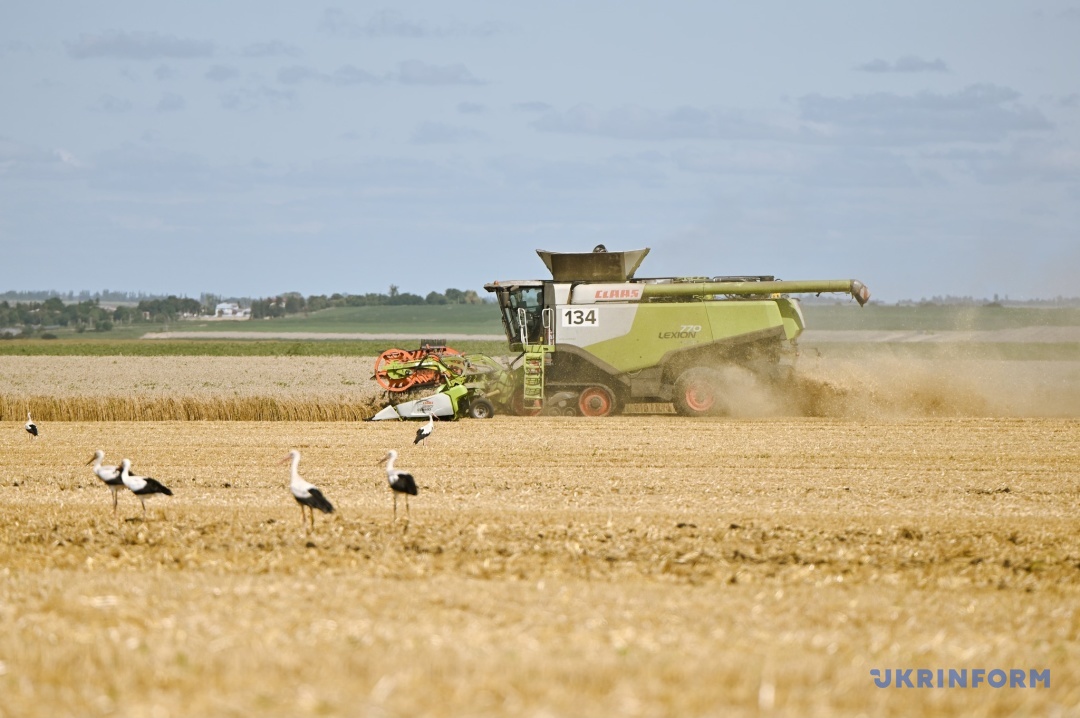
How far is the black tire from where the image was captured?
24.6 metres

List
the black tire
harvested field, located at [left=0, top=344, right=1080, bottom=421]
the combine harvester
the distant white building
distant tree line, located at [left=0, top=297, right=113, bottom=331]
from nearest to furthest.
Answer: the black tire → the combine harvester → harvested field, located at [left=0, top=344, right=1080, bottom=421] → distant tree line, located at [left=0, top=297, right=113, bottom=331] → the distant white building

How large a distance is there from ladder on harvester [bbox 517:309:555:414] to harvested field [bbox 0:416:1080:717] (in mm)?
6160

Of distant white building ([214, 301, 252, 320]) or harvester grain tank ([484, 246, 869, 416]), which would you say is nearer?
harvester grain tank ([484, 246, 869, 416])

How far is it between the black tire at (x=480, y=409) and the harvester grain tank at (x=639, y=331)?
0.88m

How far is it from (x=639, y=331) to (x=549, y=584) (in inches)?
648

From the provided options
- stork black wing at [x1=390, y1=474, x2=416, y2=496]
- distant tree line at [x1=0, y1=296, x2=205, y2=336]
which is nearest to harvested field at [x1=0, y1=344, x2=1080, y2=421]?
stork black wing at [x1=390, y1=474, x2=416, y2=496]

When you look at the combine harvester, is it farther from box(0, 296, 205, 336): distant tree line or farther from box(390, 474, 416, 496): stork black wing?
box(0, 296, 205, 336): distant tree line

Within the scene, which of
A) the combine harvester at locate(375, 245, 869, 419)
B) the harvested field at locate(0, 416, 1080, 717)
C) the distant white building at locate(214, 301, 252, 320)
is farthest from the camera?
the distant white building at locate(214, 301, 252, 320)

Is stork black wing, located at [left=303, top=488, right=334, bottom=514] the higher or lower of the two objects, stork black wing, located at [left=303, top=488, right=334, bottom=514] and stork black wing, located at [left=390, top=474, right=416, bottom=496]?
the lower

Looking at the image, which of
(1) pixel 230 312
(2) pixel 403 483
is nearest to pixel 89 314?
(1) pixel 230 312

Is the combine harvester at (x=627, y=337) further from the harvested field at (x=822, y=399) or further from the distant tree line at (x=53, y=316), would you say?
the distant tree line at (x=53, y=316)

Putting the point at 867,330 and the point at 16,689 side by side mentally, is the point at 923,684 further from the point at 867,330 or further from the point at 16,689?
the point at 867,330

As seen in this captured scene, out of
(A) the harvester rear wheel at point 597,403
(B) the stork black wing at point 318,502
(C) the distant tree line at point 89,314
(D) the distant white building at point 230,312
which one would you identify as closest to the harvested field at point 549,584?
(B) the stork black wing at point 318,502

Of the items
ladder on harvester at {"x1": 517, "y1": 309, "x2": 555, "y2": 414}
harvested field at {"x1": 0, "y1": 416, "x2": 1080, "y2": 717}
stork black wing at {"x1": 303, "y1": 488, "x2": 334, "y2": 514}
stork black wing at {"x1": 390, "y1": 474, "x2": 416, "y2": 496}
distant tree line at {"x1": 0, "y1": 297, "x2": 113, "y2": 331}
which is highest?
distant tree line at {"x1": 0, "y1": 297, "x2": 113, "y2": 331}
